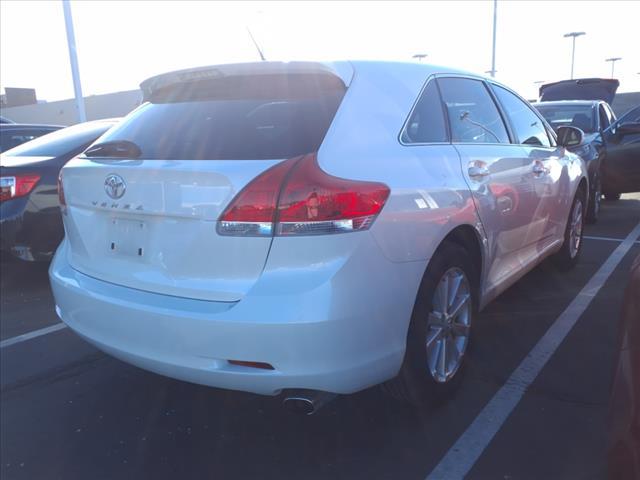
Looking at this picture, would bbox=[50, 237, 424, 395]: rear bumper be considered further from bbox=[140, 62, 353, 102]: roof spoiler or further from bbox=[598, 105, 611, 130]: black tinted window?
bbox=[598, 105, 611, 130]: black tinted window

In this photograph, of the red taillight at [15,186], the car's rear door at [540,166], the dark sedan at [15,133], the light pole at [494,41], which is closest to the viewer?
the car's rear door at [540,166]

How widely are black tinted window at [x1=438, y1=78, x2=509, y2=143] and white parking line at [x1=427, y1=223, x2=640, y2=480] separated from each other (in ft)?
4.46

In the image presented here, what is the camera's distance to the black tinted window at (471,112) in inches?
126

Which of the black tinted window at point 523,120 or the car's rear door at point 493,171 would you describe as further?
the black tinted window at point 523,120

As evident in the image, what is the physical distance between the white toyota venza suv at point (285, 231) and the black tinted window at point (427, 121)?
12mm

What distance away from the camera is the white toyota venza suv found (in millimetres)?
2191

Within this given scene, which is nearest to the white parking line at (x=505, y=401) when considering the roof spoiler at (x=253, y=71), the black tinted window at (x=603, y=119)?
the roof spoiler at (x=253, y=71)

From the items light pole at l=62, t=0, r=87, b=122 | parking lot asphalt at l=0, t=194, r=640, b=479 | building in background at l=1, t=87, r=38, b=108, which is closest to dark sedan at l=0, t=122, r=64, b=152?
parking lot asphalt at l=0, t=194, r=640, b=479

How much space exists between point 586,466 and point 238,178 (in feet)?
6.35

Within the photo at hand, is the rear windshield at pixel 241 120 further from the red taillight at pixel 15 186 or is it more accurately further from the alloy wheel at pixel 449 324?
the red taillight at pixel 15 186

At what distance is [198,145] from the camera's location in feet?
8.23

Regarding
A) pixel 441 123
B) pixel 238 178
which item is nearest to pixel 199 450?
pixel 238 178

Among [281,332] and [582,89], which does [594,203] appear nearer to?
[281,332]

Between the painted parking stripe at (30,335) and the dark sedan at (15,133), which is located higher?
the dark sedan at (15,133)
